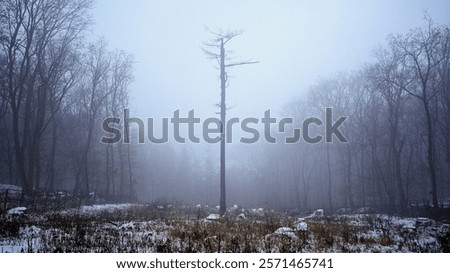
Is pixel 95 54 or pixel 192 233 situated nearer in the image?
pixel 192 233

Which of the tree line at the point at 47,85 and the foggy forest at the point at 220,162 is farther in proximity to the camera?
the tree line at the point at 47,85

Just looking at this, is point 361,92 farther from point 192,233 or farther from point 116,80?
point 192,233

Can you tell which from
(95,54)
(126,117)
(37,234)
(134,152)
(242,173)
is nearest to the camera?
(37,234)

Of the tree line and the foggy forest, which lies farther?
the tree line

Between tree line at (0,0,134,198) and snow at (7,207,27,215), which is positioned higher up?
tree line at (0,0,134,198)

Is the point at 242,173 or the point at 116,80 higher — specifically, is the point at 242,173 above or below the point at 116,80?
below

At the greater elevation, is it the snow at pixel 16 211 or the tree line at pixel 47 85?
the tree line at pixel 47 85

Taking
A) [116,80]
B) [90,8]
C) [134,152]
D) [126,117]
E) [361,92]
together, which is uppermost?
[90,8]

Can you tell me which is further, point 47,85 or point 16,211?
A: point 47,85

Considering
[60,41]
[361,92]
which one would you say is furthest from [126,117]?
[361,92]

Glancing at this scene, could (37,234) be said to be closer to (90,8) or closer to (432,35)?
(90,8)

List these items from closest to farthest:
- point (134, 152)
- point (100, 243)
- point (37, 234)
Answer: point (100, 243), point (37, 234), point (134, 152)
